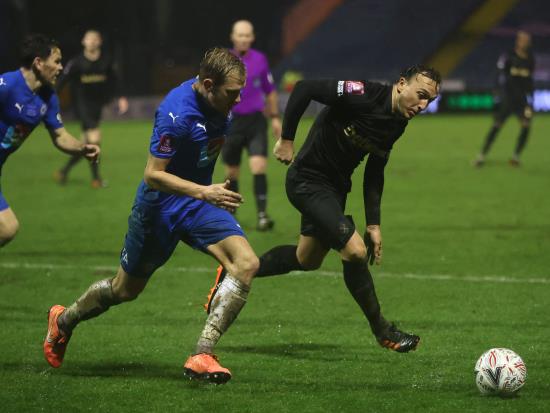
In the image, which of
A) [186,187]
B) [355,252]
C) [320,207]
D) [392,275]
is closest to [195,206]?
[186,187]

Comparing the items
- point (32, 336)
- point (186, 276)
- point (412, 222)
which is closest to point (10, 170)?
point (412, 222)

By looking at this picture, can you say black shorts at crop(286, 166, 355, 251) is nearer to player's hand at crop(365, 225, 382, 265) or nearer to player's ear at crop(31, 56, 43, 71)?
player's hand at crop(365, 225, 382, 265)

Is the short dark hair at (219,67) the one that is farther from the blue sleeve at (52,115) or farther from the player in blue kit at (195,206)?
the blue sleeve at (52,115)

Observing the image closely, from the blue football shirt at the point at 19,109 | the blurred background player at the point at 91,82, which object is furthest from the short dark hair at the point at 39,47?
the blurred background player at the point at 91,82

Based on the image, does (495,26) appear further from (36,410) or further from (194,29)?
(36,410)

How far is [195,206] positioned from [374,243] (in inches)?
53.8

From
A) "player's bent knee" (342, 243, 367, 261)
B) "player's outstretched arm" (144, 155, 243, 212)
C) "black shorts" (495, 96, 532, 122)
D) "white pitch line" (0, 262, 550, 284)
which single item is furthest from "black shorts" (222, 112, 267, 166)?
"black shorts" (495, 96, 532, 122)

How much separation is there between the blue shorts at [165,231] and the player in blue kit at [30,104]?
1.61 meters

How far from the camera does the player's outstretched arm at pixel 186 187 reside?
6.07 meters

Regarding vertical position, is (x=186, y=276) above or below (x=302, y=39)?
above

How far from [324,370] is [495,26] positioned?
2986 cm

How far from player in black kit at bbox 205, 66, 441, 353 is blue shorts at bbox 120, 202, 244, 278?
81 cm

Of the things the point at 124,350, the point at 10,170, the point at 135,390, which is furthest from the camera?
the point at 10,170

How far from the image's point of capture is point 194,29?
112ft
